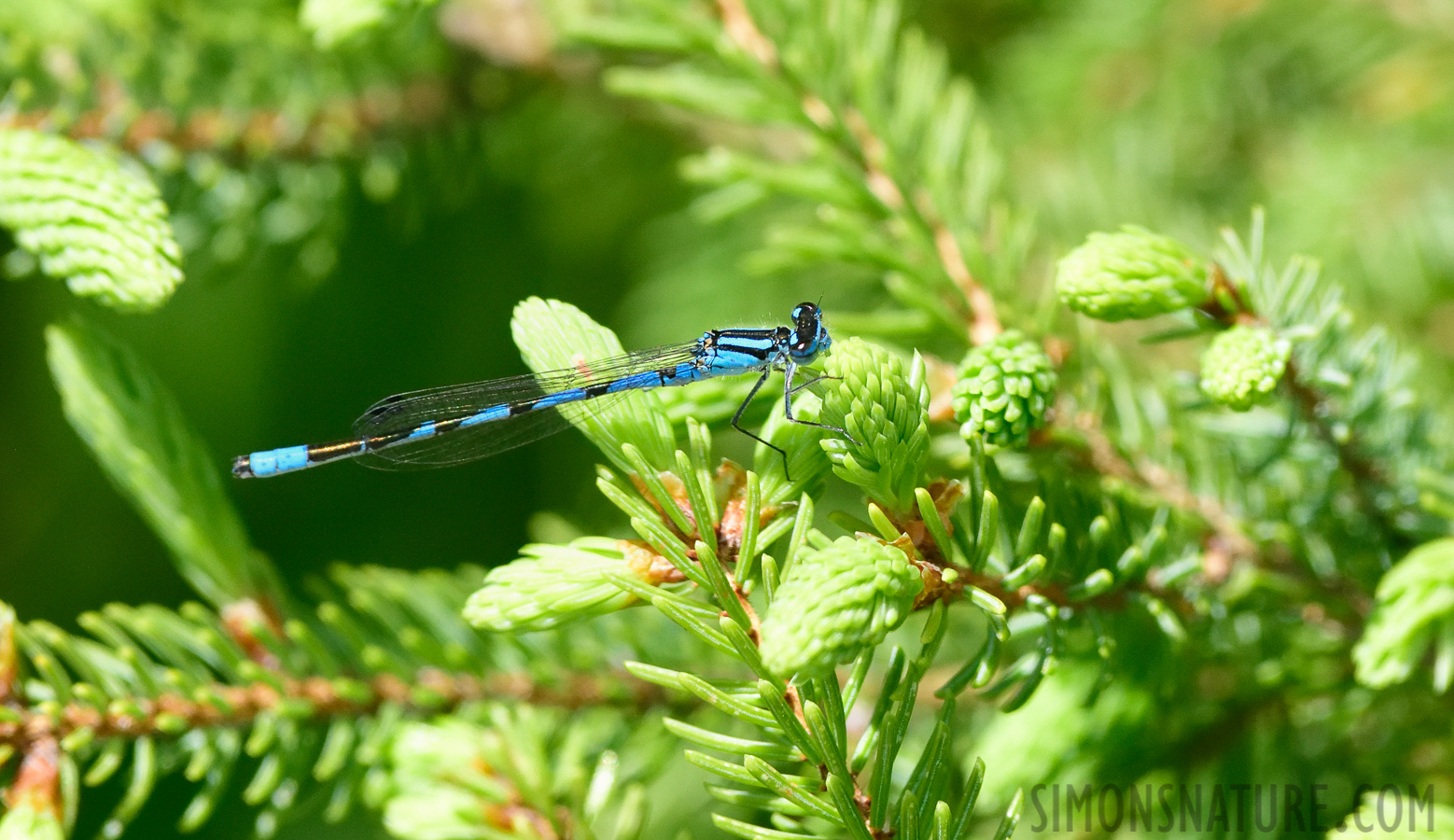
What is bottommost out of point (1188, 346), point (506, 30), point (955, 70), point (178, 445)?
point (178, 445)

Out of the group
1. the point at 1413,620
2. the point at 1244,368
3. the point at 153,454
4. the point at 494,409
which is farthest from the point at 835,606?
the point at 494,409

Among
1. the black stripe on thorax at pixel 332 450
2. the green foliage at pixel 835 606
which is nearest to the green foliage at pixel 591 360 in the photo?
the green foliage at pixel 835 606

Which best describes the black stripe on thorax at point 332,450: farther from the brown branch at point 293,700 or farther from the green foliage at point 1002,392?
the green foliage at point 1002,392

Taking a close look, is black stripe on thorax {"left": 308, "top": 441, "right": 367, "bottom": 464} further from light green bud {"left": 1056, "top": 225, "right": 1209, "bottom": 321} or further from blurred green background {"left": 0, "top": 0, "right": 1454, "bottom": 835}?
light green bud {"left": 1056, "top": 225, "right": 1209, "bottom": 321}

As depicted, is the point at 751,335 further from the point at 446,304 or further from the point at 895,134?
the point at 446,304

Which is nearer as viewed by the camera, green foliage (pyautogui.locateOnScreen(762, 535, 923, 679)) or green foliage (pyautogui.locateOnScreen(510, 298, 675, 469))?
green foliage (pyautogui.locateOnScreen(762, 535, 923, 679))

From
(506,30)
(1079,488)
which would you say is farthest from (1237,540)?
(506,30)

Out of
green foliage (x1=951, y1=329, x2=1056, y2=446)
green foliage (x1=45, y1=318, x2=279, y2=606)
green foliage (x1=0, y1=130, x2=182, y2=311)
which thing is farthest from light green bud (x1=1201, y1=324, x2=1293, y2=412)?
green foliage (x1=45, y1=318, x2=279, y2=606)
